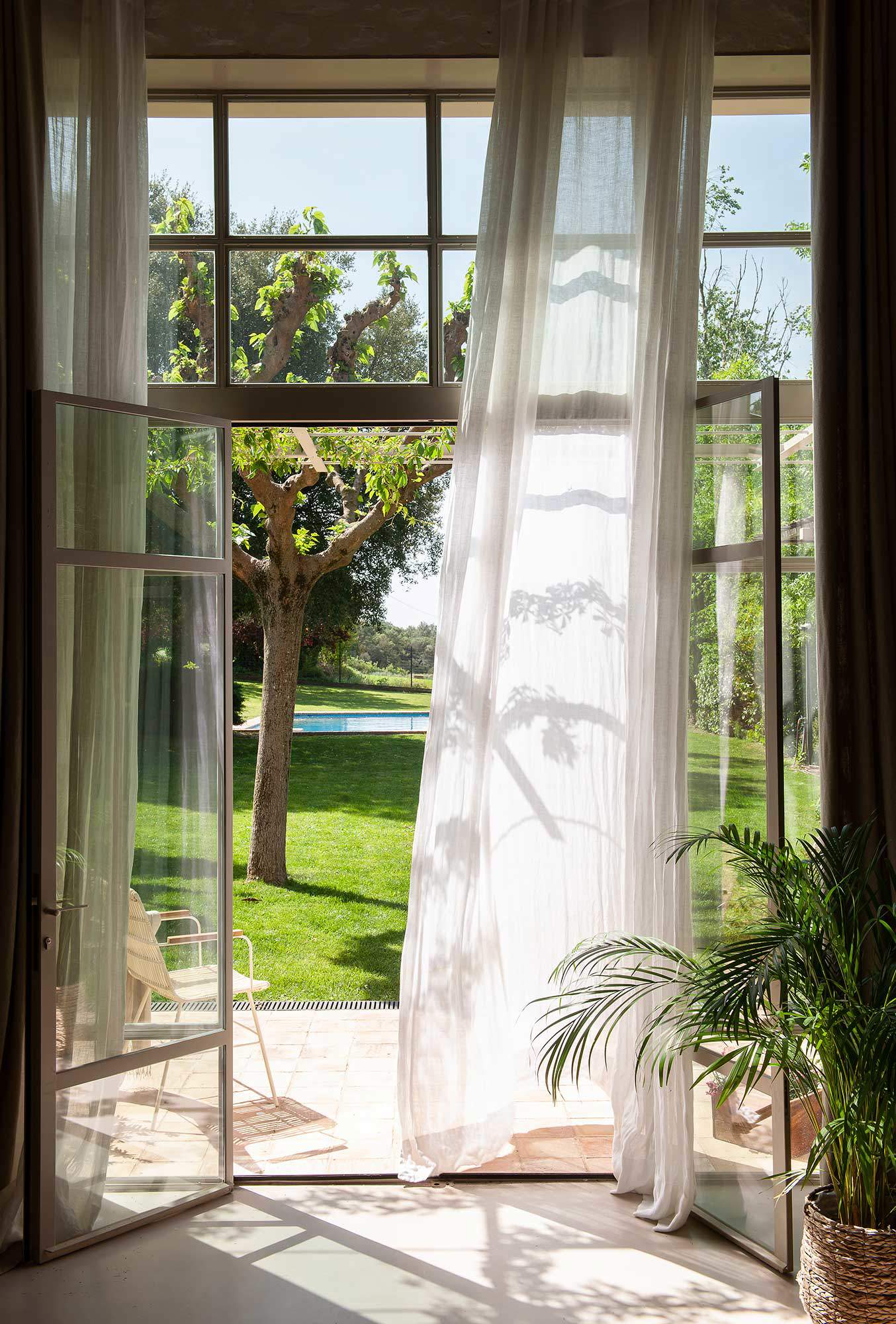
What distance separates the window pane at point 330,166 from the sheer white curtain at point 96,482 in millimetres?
351

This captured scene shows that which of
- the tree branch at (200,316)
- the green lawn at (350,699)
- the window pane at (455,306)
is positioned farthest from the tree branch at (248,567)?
the window pane at (455,306)

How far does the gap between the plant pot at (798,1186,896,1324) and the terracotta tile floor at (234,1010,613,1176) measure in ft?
3.10

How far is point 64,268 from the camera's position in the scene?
3016 millimetres

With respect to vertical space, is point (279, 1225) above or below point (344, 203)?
below

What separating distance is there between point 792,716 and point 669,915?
74cm

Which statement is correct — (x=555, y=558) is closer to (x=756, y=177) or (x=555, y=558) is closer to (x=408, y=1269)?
(x=756, y=177)

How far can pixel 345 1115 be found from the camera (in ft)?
13.4

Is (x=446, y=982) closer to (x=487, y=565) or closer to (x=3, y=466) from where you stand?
(x=487, y=565)

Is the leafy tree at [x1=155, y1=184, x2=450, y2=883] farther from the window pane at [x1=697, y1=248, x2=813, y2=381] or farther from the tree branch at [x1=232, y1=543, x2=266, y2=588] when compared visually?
the window pane at [x1=697, y1=248, x2=813, y2=381]

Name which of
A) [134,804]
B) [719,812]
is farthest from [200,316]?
[719,812]

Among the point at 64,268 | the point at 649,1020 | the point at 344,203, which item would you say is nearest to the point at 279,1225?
the point at 649,1020

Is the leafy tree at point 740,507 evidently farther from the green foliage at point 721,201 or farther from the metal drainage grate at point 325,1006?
the metal drainage grate at point 325,1006

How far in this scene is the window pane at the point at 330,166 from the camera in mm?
3283

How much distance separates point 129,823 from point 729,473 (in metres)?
2.04
